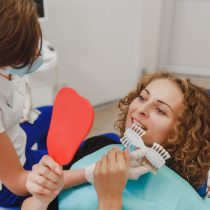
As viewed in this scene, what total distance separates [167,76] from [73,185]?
54cm

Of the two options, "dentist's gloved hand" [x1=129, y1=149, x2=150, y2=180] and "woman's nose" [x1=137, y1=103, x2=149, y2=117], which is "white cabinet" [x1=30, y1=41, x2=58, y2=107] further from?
"dentist's gloved hand" [x1=129, y1=149, x2=150, y2=180]

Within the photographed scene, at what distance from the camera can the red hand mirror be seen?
84cm

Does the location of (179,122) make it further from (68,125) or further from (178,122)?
(68,125)

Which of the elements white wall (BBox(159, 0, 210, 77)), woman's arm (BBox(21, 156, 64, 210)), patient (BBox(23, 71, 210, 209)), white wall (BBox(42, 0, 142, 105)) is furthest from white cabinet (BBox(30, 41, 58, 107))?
white wall (BBox(159, 0, 210, 77))

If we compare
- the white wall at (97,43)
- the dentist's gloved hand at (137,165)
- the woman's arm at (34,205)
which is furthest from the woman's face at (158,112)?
the white wall at (97,43)

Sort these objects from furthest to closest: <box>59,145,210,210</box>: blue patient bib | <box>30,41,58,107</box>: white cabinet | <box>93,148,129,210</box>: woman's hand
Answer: <box>30,41,58,107</box>: white cabinet, <box>59,145,210,210</box>: blue patient bib, <box>93,148,129,210</box>: woman's hand

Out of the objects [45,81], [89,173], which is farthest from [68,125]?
[45,81]

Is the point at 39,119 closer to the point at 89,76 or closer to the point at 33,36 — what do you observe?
the point at 33,36

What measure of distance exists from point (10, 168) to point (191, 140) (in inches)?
24.8

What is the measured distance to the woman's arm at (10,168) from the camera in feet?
2.95

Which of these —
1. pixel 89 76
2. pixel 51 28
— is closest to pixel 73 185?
pixel 51 28

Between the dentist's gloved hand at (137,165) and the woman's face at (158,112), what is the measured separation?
0.39 feet

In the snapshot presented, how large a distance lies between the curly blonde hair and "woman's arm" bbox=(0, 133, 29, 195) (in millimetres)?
524

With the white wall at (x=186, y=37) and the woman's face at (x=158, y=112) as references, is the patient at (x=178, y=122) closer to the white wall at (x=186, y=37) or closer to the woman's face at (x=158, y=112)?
the woman's face at (x=158, y=112)
